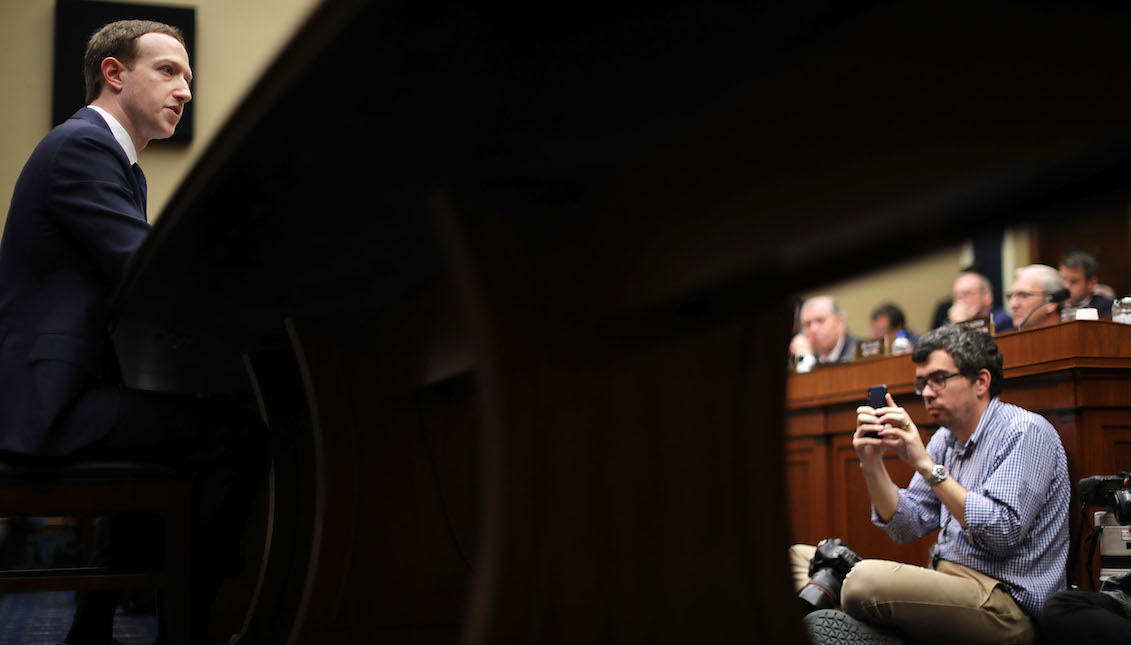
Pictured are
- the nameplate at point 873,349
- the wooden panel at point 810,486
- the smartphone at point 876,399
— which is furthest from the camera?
the nameplate at point 873,349

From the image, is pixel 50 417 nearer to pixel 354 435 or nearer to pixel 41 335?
pixel 41 335

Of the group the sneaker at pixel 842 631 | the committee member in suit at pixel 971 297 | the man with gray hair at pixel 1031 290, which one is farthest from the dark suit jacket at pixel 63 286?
the committee member in suit at pixel 971 297

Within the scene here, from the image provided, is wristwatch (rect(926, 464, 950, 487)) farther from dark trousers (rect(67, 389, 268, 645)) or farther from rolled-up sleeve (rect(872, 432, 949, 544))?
dark trousers (rect(67, 389, 268, 645))

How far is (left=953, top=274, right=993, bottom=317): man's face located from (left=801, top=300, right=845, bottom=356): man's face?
697 millimetres

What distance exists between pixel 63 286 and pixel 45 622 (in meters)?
1.80

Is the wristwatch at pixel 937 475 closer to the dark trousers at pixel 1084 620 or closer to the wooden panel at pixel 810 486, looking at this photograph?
the dark trousers at pixel 1084 620

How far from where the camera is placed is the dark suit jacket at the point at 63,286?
1608 millimetres

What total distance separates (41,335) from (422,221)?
944 mm

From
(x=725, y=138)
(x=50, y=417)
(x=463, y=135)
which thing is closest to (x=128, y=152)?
(x=50, y=417)

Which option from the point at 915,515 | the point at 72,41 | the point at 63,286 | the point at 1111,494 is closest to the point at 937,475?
the point at 915,515

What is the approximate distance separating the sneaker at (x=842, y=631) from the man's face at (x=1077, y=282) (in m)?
2.64

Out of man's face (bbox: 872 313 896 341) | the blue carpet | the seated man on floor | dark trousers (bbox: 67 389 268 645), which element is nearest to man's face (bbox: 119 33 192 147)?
dark trousers (bbox: 67 389 268 645)

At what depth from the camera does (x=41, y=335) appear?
1646 mm

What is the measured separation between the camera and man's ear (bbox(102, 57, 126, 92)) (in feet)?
6.51
